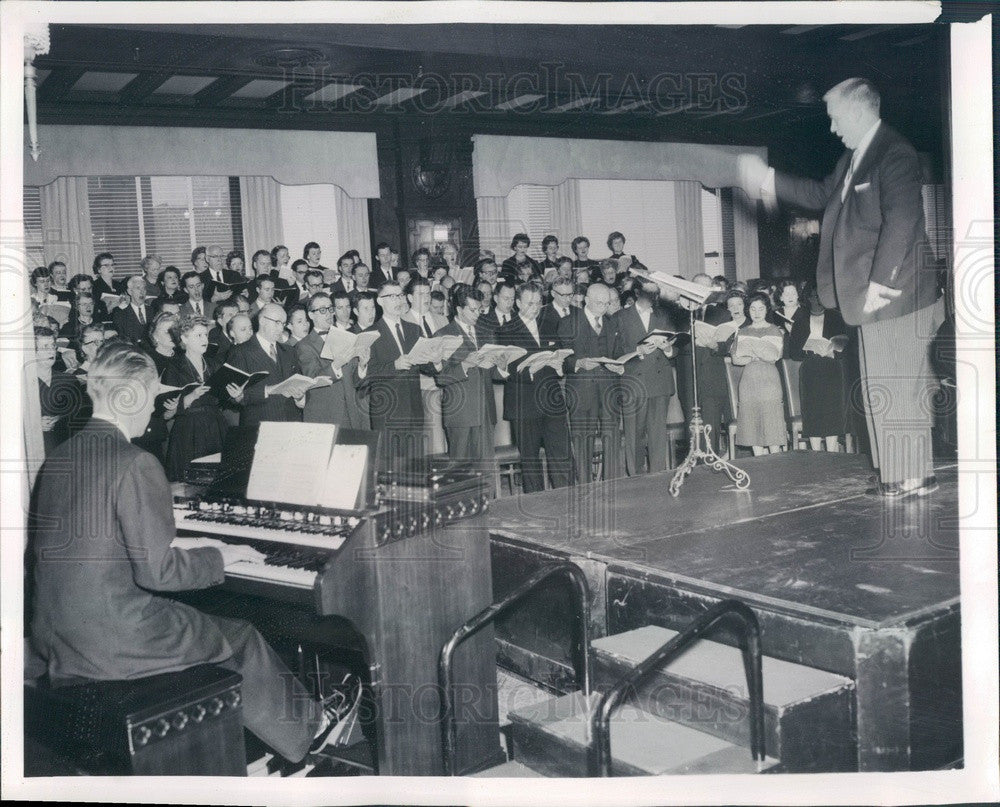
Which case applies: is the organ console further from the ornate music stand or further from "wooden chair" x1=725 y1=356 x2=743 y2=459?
"wooden chair" x1=725 y1=356 x2=743 y2=459

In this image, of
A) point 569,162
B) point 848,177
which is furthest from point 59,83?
point 569,162

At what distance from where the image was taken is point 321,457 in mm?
2355

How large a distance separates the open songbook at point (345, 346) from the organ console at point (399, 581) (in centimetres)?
175

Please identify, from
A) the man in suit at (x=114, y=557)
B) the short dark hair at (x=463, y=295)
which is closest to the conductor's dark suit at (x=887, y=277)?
the short dark hair at (x=463, y=295)

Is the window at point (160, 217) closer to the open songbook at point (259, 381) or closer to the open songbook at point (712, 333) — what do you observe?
the open songbook at point (259, 381)

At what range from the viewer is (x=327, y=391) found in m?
4.20

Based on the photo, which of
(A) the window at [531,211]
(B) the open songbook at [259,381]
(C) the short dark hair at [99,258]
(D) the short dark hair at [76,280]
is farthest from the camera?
(A) the window at [531,211]

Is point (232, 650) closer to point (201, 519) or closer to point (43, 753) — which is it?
point (201, 519)

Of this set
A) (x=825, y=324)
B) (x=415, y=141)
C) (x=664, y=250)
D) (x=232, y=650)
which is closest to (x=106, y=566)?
(x=232, y=650)

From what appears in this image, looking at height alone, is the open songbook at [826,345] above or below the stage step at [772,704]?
above

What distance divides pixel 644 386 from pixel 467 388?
3.38ft

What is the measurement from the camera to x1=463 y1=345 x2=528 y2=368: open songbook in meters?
4.23

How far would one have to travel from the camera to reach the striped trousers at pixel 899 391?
3.07 meters

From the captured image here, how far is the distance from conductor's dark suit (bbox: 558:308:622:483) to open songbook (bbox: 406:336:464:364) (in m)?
0.57
